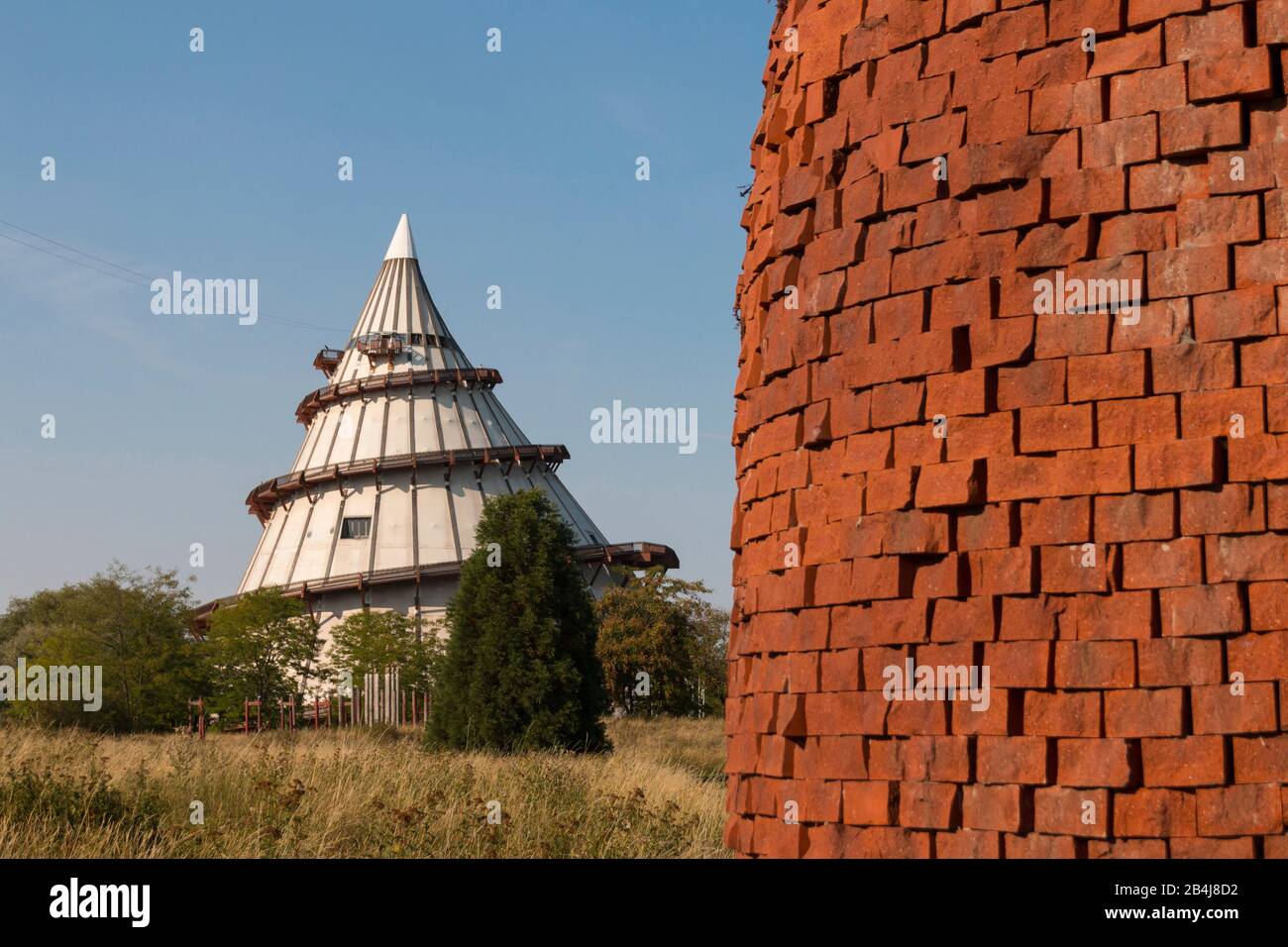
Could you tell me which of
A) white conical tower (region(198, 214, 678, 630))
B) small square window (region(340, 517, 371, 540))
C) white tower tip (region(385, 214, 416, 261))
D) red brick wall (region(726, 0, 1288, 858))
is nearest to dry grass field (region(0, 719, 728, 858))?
red brick wall (region(726, 0, 1288, 858))

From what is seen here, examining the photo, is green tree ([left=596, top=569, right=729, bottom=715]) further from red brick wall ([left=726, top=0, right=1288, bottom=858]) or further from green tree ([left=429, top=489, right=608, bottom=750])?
red brick wall ([left=726, top=0, right=1288, bottom=858])

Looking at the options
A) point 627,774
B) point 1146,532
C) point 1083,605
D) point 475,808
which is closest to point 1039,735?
point 1083,605

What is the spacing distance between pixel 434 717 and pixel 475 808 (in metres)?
11.0

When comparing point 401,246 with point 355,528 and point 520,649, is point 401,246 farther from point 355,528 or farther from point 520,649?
point 520,649

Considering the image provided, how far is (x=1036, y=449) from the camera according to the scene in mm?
5703

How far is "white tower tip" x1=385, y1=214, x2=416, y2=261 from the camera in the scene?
2442 inches

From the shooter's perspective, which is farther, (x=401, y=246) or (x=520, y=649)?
(x=401, y=246)

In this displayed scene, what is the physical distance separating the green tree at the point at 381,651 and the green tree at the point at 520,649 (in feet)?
41.0

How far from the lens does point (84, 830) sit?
12.6m

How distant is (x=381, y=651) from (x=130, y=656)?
6880mm

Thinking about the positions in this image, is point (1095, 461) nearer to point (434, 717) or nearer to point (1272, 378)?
point (1272, 378)

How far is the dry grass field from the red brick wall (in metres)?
6.83

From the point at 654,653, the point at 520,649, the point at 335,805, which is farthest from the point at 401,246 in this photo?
the point at 335,805

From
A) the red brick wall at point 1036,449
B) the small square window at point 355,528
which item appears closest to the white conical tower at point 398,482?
the small square window at point 355,528
